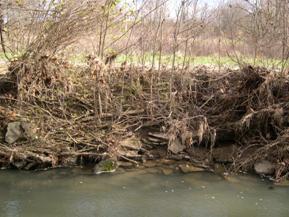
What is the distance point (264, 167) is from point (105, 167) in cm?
278

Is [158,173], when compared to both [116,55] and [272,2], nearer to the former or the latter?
[116,55]

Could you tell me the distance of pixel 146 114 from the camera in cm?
910

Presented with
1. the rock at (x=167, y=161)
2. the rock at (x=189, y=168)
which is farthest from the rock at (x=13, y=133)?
the rock at (x=189, y=168)

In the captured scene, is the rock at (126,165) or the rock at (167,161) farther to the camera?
the rock at (167,161)

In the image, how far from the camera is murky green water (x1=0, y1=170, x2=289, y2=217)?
254 inches

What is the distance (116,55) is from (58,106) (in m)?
Answer: 1.56

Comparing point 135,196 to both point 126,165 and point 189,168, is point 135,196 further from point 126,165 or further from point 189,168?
point 189,168

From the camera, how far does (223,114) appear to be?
9.05 meters

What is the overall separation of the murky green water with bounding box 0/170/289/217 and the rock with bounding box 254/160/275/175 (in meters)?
0.33

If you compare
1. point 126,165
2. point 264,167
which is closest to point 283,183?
point 264,167

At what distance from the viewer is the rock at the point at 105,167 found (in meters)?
8.04

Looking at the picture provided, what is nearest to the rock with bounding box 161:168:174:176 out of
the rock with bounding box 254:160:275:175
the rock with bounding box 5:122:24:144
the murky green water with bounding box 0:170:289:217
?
the murky green water with bounding box 0:170:289:217

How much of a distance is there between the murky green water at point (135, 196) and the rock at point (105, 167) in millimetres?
240

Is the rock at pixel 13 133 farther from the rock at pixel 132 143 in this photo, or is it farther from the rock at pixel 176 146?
the rock at pixel 176 146
